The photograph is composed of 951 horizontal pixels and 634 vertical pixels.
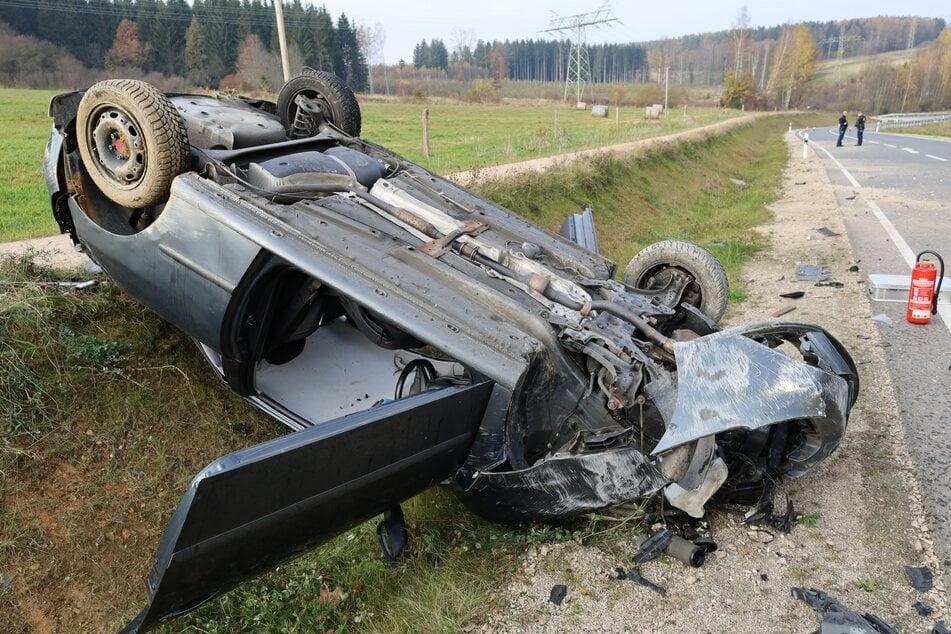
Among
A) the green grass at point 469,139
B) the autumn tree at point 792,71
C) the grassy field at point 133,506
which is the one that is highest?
the autumn tree at point 792,71

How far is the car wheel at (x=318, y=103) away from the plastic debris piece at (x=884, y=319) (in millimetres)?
4670

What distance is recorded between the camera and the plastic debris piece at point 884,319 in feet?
18.4

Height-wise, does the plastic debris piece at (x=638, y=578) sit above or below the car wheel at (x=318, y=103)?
below

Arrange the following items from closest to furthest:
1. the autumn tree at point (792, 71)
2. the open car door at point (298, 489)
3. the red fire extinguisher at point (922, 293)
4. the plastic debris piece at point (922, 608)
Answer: the open car door at point (298, 489), the plastic debris piece at point (922, 608), the red fire extinguisher at point (922, 293), the autumn tree at point (792, 71)

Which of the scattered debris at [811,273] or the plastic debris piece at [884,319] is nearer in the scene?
the plastic debris piece at [884,319]

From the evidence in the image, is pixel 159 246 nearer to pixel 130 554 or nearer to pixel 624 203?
pixel 130 554

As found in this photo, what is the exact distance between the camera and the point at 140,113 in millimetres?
3402

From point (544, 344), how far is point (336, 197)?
1.63 meters

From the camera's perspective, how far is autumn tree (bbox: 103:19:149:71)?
140ft

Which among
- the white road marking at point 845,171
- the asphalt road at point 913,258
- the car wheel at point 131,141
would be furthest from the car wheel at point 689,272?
the white road marking at point 845,171

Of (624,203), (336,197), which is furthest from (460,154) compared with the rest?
(336,197)

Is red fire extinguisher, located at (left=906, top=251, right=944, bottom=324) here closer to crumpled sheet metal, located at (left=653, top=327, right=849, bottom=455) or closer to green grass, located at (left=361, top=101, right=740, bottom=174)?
crumpled sheet metal, located at (left=653, top=327, right=849, bottom=455)

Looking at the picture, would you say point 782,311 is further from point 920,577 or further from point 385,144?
point 385,144

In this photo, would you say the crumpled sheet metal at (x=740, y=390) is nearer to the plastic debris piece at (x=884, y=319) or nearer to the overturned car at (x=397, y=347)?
A: the overturned car at (x=397, y=347)
